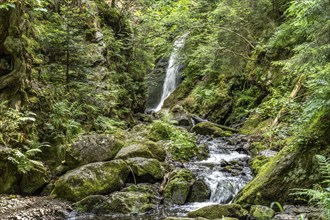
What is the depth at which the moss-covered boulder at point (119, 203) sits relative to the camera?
21.9 ft

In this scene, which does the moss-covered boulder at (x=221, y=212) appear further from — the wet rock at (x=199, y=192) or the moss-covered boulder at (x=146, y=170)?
the moss-covered boulder at (x=146, y=170)

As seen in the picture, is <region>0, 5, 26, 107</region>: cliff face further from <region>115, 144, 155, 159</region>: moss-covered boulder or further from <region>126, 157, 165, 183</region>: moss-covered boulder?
<region>126, 157, 165, 183</region>: moss-covered boulder

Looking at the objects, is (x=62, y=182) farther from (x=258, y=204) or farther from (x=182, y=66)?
(x=182, y=66)

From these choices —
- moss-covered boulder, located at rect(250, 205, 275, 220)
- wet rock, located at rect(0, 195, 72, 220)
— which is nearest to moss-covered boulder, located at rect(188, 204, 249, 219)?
moss-covered boulder, located at rect(250, 205, 275, 220)

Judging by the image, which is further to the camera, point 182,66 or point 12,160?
point 182,66

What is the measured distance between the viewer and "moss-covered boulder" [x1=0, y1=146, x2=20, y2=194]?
6410mm

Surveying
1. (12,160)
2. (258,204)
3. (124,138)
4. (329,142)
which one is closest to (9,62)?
(12,160)

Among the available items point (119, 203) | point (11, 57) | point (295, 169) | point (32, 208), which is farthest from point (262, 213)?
point (11, 57)

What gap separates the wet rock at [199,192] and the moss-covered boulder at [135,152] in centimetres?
192

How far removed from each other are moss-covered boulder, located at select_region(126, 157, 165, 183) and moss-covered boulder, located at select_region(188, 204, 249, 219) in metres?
2.15

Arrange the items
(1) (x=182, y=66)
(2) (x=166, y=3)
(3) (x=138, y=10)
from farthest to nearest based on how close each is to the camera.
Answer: (1) (x=182, y=66) < (2) (x=166, y=3) < (3) (x=138, y=10)

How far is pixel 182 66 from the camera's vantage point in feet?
88.8

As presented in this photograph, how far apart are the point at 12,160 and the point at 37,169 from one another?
2.75ft

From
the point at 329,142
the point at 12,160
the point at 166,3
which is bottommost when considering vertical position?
the point at 12,160
